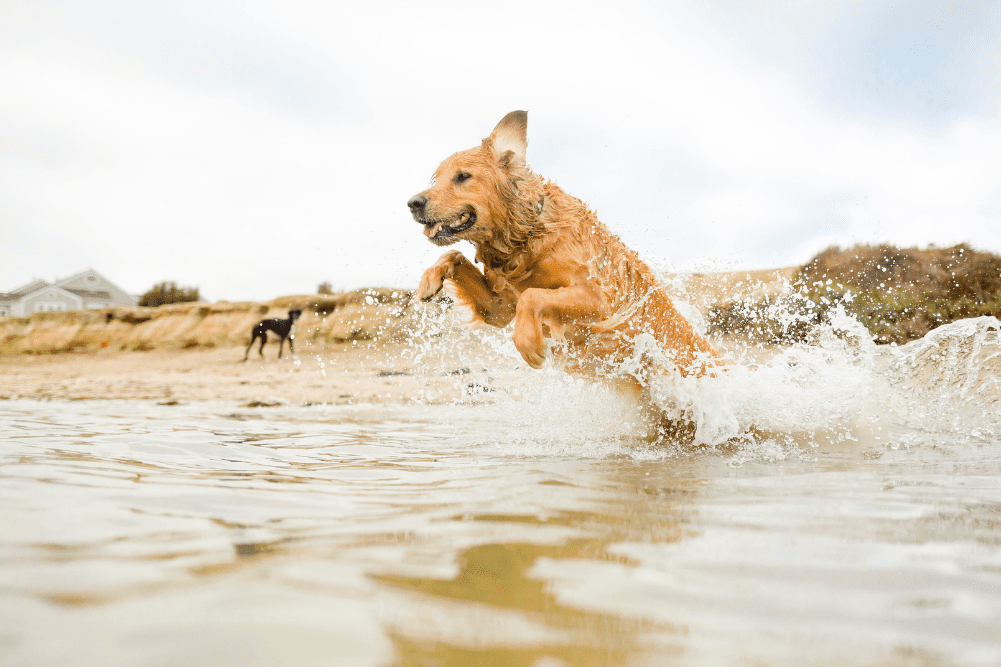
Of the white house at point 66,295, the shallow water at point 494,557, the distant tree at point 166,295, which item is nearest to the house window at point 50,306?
the white house at point 66,295

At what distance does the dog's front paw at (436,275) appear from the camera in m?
3.52

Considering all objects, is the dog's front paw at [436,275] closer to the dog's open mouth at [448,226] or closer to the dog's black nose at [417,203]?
the dog's open mouth at [448,226]

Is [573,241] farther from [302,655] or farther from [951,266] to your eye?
[951,266]

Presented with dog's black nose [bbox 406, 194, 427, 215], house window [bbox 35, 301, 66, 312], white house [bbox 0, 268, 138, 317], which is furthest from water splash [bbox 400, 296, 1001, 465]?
house window [bbox 35, 301, 66, 312]

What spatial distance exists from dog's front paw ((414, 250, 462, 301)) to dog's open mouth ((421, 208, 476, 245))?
9.2 inches

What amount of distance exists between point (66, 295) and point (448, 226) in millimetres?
41473

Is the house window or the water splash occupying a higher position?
the house window

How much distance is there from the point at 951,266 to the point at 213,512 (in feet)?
48.0

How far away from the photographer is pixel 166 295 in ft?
89.7

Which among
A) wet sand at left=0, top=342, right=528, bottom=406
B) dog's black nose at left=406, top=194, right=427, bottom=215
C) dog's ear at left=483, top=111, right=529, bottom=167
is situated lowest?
wet sand at left=0, top=342, right=528, bottom=406

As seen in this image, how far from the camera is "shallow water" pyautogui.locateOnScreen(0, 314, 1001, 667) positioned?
2.94 ft

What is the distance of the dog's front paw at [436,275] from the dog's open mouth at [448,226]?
23 centimetres

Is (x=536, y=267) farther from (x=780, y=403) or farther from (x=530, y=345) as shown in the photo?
(x=780, y=403)

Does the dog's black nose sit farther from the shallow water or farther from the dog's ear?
the shallow water
